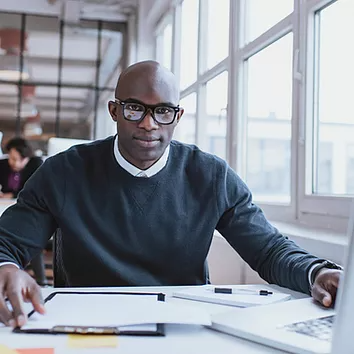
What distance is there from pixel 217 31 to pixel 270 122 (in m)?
1.00

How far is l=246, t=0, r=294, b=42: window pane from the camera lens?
7.72ft

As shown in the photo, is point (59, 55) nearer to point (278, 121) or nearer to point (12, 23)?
point (12, 23)

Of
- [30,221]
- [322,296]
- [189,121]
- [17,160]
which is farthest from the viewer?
[17,160]

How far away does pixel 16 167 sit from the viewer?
14.0 feet

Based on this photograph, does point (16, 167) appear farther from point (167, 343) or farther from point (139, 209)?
point (167, 343)

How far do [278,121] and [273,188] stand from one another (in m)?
0.40

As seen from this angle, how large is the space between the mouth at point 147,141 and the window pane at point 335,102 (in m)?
0.81

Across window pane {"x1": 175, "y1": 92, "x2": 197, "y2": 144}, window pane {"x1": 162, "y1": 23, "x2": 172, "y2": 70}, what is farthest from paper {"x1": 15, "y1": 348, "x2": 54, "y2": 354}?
window pane {"x1": 162, "y1": 23, "x2": 172, "y2": 70}

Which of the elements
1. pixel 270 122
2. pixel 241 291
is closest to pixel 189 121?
pixel 270 122

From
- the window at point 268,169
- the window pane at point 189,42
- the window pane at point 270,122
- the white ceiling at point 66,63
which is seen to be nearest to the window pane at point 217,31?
the window pane at point 189,42

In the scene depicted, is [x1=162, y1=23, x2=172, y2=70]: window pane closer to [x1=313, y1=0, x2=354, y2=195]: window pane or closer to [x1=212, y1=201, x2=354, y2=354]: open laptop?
[x1=313, y1=0, x2=354, y2=195]: window pane

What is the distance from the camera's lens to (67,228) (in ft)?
4.41

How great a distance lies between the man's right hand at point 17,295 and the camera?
781 millimetres

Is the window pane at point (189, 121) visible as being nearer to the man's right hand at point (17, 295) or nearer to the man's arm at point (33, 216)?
the man's arm at point (33, 216)
